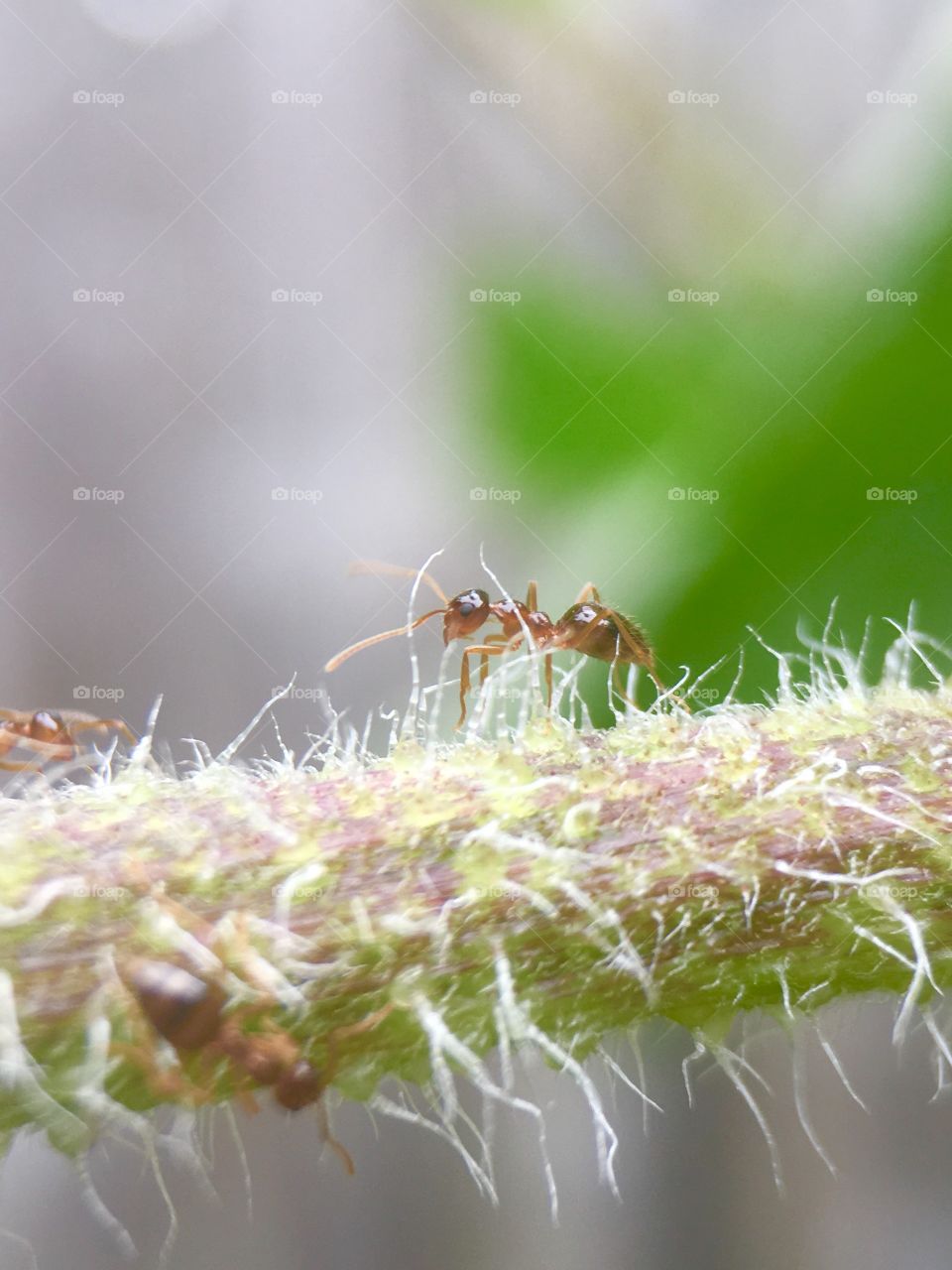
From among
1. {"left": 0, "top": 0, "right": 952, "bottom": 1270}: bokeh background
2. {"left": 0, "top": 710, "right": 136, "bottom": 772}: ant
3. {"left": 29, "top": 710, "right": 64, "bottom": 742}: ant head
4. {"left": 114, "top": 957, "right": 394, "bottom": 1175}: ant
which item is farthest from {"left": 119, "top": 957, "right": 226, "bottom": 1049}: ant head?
{"left": 29, "top": 710, "right": 64, "bottom": 742}: ant head

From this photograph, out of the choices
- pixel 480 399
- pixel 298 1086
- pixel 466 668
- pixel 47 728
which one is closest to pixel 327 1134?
pixel 298 1086

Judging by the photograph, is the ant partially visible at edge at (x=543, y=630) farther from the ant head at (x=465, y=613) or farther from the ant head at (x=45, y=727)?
the ant head at (x=45, y=727)

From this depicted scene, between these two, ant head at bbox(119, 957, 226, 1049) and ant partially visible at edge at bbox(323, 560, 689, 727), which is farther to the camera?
ant partially visible at edge at bbox(323, 560, 689, 727)

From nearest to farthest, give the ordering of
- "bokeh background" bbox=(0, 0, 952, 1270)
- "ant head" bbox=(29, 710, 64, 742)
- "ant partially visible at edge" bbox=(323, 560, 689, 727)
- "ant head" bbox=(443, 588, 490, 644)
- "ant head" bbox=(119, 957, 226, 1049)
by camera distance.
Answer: "ant head" bbox=(119, 957, 226, 1049), "bokeh background" bbox=(0, 0, 952, 1270), "ant partially visible at edge" bbox=(323, 560, 689, 727), "ant head" bbox=(29, 710, 64, 742), "ant head" bbox=(443, 588, 490, 644)

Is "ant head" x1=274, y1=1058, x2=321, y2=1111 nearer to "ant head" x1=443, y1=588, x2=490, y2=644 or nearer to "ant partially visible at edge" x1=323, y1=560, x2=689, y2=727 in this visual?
"ant partially visible at edge" x1=323, y1=560, x2=689, y2=727

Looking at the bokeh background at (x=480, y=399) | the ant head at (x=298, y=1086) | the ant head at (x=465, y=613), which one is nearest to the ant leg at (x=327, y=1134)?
the ant head at (x=298, y=1086)

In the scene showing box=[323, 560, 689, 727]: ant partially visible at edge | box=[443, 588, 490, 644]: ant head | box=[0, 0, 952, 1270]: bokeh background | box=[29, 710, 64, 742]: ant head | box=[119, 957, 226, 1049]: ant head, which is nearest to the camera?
box=[119, 957, 226, 1049]: ant head
